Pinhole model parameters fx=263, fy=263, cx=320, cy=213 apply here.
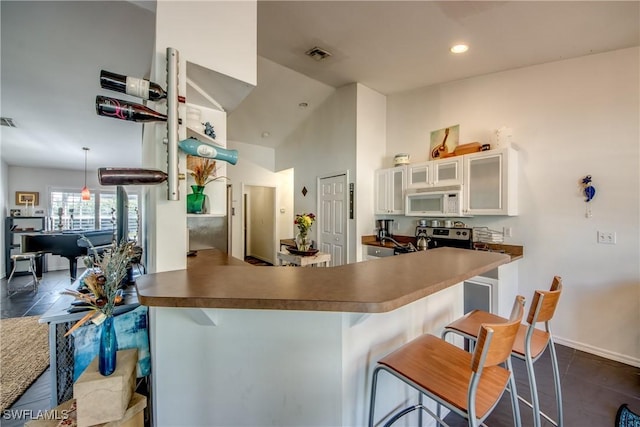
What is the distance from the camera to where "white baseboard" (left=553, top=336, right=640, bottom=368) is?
235cm

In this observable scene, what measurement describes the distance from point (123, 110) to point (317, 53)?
8.55ft

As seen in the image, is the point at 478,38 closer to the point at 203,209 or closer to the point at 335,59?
the point at 335,59

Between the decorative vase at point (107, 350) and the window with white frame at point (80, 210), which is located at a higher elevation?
the window with white frame at point (80, 210)

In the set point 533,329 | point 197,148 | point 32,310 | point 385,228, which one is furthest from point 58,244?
point 533,329

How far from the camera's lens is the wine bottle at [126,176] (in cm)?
98

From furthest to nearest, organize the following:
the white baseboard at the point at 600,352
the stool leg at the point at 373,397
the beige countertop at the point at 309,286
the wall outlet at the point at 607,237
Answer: the wall outlet at the point at 607,237, the white baseboard at the point at 600,352, the stool leg at the point at 373,397, the beige countertop at the point at 309,286

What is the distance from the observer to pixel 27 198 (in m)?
5.97

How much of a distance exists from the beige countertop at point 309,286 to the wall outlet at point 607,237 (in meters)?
2.16

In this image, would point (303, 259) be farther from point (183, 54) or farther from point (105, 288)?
point (183, 54)

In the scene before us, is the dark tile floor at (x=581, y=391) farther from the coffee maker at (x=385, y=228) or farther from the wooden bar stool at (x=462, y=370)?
the coffee maker at (x=385, y=228)

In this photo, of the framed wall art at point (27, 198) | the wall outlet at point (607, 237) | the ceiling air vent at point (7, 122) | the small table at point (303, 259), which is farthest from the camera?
the framed wall art at point (27, 198)

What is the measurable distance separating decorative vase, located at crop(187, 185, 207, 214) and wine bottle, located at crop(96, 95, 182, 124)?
0.41 meters

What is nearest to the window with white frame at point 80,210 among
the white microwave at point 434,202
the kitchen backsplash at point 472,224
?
the kitchen backsplash at point 472,224

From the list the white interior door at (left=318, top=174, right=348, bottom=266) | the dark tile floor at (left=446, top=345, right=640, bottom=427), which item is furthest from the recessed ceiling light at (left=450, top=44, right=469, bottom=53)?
the dark tile floor at (left=446, top=345, right=640, bottom=427)
